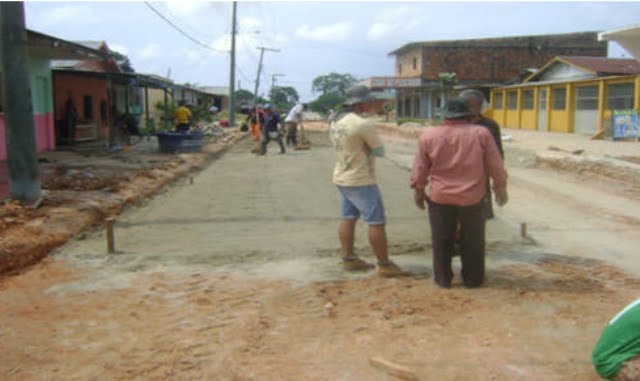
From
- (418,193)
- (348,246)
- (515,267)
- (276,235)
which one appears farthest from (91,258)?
(515,267)

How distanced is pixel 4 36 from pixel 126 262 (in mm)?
4446

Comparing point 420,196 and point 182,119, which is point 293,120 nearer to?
point 182,119

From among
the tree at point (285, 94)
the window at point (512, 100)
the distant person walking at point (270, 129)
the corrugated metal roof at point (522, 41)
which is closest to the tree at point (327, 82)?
the tree at point (285, 94)

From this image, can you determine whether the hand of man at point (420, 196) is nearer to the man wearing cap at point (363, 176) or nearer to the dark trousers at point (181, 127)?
the man wearing cap at point (363, 176)

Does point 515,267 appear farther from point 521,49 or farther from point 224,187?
point 521,49

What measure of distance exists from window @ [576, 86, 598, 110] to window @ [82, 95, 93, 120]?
2003cm

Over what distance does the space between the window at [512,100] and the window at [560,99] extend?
206 inches

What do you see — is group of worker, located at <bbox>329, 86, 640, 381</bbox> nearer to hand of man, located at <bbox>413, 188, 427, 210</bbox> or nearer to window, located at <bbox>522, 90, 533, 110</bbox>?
hand of man, located at <bbox>413, 188, 427, 210</bbox>

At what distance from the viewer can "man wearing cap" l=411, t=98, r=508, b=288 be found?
536cm

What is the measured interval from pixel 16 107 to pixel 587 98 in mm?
25620

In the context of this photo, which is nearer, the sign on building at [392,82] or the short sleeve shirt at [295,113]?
the short sleeve shirt at [295,113]

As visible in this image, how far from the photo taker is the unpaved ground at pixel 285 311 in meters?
3.99

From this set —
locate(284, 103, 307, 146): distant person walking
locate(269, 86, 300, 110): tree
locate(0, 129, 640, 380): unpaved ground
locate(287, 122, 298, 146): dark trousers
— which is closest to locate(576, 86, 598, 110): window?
locate(284, 103, 307, 146): distant person walking

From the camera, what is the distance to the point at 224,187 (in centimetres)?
1265
